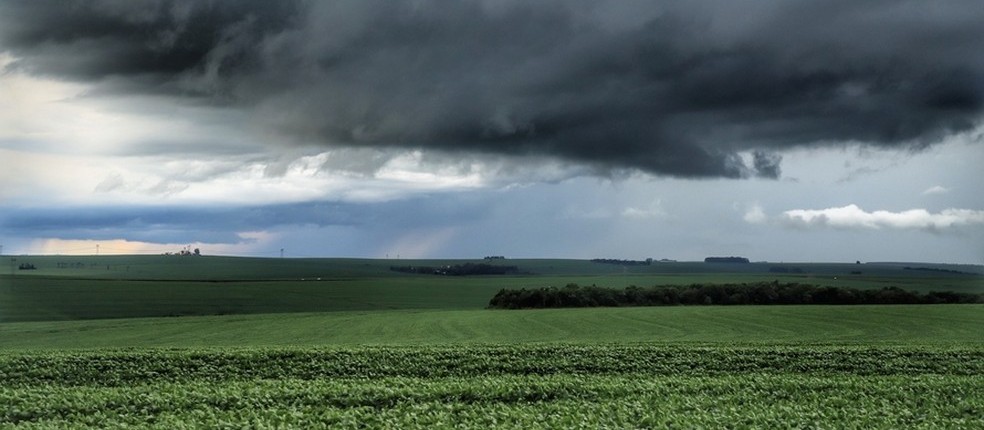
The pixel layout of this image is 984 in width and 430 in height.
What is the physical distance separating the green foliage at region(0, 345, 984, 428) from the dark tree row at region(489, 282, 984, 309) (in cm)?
5659

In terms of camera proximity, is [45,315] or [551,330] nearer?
[551,330]

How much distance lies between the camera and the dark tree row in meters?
98.4

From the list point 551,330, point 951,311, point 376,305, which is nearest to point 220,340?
point 551,330

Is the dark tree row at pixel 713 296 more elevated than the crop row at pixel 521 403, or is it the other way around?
the dark tree row at pixel 713 296

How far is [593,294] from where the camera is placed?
9956 centimetres

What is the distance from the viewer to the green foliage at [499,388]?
23.9 meters

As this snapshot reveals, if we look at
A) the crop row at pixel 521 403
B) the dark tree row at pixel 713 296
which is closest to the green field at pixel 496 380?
the crop row at pixel 521 403

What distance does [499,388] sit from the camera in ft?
92.5

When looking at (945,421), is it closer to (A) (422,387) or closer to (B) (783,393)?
(B) (783,393)

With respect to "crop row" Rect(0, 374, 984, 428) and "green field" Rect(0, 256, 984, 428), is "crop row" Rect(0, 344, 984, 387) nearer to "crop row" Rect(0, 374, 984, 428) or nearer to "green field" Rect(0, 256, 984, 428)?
"green field" Rect(0, 256, 984, 428)

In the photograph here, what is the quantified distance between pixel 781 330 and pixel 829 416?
44.9m

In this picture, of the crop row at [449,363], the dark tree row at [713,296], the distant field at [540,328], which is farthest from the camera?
the dark tree row at [713,296]

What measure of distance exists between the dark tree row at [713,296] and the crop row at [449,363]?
57.7m

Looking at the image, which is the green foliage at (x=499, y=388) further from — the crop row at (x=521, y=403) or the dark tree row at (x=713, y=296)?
the dark tree row at (x=713, y=296)
